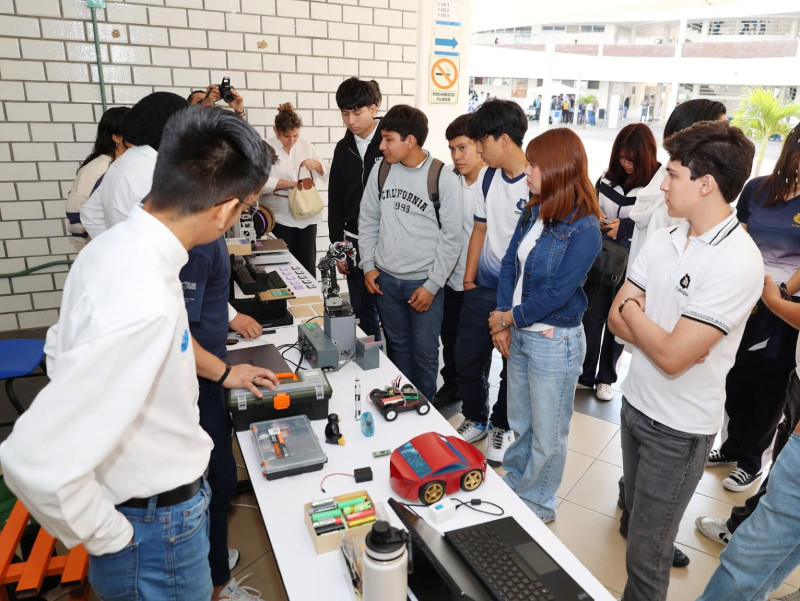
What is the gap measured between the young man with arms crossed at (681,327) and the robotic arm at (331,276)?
1085 mm

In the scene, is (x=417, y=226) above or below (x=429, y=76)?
below

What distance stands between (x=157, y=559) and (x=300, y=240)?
3.55 meters

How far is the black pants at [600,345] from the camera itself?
3.63 metres

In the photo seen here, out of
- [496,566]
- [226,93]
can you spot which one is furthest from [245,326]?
[226,93]

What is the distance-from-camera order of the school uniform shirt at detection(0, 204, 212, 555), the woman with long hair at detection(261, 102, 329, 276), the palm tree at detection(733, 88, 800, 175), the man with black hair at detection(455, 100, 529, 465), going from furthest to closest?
the palm tree at detection(733, 88, 800, 175), the woman with long hair at detection(261, 102, 329, 276), the man with black hair at detection(455, 100, 529, 465), the school uniform shirt at detection(0, 204, 212, 555)

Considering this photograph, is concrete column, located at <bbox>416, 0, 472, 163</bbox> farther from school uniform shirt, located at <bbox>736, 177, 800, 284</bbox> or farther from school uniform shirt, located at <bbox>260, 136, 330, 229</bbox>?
school uniform shirt, located at <bbox>736, 177, 800, 284</bbox>

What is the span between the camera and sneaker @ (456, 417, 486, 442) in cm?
322

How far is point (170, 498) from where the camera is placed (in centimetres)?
121

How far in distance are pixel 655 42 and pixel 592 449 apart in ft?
12.6

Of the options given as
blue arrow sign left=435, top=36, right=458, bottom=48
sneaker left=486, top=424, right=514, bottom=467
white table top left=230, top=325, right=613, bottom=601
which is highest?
blue arrow sign left=435, top=36, right=458, bottom=48

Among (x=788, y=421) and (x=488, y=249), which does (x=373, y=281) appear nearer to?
(x=488, y=249)

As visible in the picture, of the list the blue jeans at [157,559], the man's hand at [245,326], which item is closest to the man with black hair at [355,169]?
the man's hand at [245,326]

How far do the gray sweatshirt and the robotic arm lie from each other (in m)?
0.51

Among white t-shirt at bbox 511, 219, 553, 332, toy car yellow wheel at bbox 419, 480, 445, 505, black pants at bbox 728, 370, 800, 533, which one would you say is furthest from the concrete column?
toy car yellow wheel at bbox 419, 480, 445, 505
